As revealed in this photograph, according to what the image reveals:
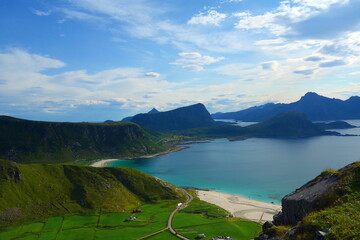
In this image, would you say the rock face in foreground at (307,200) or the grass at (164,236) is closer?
the rock face in foreground at (307,200)

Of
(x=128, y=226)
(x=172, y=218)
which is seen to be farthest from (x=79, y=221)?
(x=172, y=218)

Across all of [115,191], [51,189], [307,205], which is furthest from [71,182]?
[307,205]

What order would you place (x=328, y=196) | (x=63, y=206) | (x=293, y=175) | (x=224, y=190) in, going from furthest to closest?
1. (x=293, y=175)
2. (x=224, y=190)
3. (x=63, y=206)
4. (x=328, y=196)

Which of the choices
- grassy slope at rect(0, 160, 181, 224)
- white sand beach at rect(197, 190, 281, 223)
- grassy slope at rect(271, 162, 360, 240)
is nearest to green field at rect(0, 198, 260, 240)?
grassy slope at rect(0, 160, 181, 224)

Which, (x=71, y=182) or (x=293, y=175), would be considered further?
(x=293, y=175)

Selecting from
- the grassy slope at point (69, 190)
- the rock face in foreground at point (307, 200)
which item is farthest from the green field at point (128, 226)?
the rock face in foreground at point (307, 200)

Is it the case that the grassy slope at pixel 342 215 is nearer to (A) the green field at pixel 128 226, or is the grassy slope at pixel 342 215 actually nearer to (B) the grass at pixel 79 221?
(A) the green field at pixel 128 226

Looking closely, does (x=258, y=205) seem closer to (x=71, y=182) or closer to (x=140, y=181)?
(x=140, y=181)
